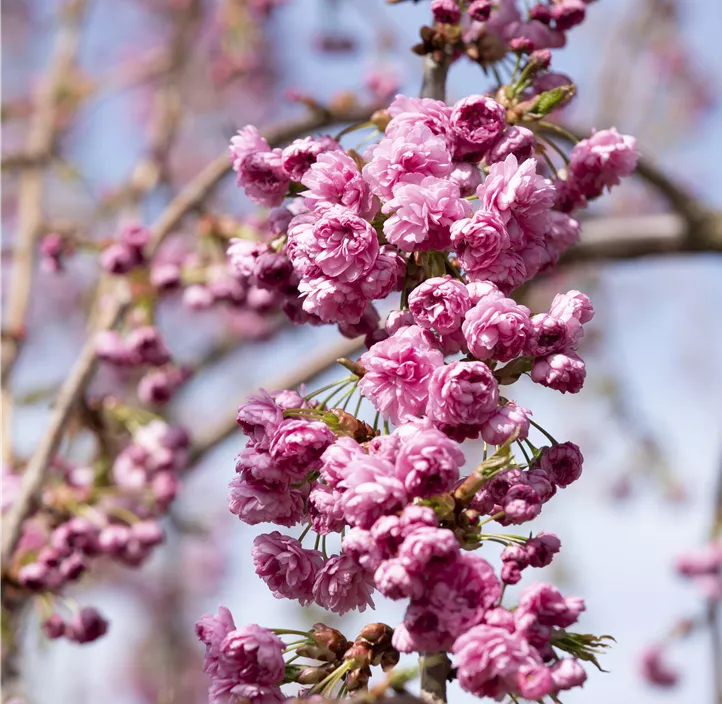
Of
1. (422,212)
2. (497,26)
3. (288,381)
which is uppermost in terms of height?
(288,381)

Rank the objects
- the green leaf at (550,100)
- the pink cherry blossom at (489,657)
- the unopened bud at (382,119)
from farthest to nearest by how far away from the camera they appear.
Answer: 1. the unopened bud at (382,119)
2. the green leaf at (550,100)
3. the pink cherry blossom at (489,657)

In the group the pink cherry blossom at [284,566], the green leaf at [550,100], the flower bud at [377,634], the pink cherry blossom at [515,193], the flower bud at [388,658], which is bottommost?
the flower bud at [388,658]

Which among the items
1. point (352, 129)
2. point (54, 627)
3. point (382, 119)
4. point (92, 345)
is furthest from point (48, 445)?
point (382, 119)

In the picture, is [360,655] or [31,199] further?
[31,199]

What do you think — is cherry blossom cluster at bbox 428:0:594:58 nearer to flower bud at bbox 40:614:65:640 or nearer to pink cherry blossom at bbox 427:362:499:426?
pink cherry blossom at bbox 427:362:499:426

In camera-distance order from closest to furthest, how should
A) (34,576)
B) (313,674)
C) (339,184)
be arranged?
1. (313,674)
2. (339,184)
3. (34,576)

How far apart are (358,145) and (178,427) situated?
1.80 meters

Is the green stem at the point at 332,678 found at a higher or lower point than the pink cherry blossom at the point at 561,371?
lower

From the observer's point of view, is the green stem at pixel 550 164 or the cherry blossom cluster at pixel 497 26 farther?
the cherry blossom cluster at pixel 497 26

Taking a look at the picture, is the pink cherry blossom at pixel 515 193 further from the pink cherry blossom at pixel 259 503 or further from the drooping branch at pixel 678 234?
the drooping branch at pixel 678 234

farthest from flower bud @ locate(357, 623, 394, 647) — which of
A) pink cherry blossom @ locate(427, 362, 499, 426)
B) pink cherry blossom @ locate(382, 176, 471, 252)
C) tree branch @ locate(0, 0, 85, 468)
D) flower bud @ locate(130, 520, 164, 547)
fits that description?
tree branch @ locate(0, 0, 85, 468)

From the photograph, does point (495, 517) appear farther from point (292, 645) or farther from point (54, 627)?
point (54, 627)

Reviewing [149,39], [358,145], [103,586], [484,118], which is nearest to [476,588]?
[484,118]

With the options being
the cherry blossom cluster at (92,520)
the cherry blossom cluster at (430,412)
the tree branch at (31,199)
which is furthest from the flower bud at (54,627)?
the cherry blossom cluster at (430,412)
